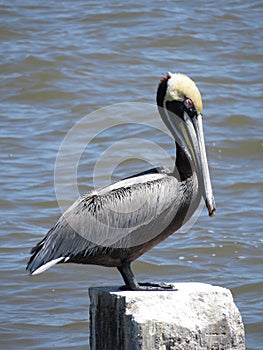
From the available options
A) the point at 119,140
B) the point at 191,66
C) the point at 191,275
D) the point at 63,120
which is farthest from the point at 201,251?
the point at 191,66

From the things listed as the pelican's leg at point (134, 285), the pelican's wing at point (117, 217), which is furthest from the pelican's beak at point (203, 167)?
the pelican's leg at point (134, 285)

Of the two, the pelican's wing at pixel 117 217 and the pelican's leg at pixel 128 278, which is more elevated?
the pelican's wing at pixel 117 217

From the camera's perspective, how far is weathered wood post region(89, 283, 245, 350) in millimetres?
4742

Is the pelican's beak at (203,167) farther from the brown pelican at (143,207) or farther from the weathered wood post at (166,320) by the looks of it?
the weathered wood post at (166,320)

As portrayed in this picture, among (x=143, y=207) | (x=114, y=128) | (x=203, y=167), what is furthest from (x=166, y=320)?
(x=114, y=128)

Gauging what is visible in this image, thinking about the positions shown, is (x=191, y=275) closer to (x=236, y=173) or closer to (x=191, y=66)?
(x=236, y=173)

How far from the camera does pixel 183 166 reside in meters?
5.69

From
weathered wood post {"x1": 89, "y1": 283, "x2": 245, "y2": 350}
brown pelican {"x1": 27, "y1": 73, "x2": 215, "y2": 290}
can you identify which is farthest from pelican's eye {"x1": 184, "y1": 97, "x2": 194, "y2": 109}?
weathered wood post {"x1": 89, "y1": 283, "x2": 245, "y2": 350}

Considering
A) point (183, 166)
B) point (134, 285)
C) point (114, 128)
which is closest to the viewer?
point (134, 285)

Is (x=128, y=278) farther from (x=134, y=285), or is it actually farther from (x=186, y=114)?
(x=186, y=114)

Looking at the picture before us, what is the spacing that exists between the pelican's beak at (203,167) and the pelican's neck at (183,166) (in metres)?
0.07

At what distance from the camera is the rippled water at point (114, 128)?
27.0 ft

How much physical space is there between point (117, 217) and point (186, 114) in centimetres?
79

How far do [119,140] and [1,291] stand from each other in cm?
386
